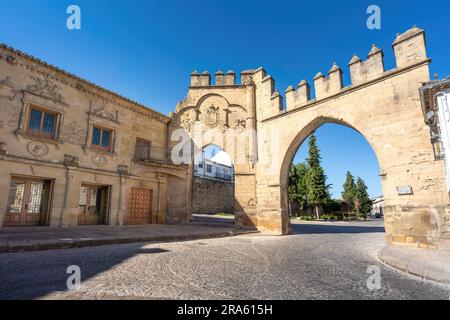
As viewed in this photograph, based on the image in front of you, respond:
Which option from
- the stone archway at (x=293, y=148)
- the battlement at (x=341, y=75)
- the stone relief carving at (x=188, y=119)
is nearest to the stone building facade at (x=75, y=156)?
the stone relief carving at (x=188, y=119)

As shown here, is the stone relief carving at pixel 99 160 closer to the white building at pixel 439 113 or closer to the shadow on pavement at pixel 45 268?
the shadow on pavement at pixel 45 268

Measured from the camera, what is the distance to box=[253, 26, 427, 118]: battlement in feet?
27.5

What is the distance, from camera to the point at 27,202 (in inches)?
395

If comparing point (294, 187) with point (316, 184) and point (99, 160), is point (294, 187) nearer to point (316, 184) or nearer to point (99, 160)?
point (316, 184)

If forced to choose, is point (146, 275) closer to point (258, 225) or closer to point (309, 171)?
point (258, 225)

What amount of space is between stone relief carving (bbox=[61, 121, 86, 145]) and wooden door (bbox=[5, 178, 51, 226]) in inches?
79.1

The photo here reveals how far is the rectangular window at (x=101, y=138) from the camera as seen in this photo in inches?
476

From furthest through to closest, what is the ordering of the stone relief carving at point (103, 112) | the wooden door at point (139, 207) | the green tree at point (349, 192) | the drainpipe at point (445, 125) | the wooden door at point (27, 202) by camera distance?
the green tree at point (349, 192)
the wooden door at point (139, 207)
the stone relief carving at point (103, 112)
the wooden door at point (27, 202)
the drainpipe at point (445, 125)

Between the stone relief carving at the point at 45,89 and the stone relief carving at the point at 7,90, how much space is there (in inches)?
18.8

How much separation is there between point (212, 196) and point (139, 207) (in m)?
18.4

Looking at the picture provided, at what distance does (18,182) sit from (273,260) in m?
10.6

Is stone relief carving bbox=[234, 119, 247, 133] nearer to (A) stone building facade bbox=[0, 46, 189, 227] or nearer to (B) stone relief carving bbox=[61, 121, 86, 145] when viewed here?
(A) stone building facade bbox=[0, 46, 189, 227]

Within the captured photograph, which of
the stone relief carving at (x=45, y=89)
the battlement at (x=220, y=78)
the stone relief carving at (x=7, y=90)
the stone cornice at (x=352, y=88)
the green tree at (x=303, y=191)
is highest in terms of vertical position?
the battlement at (x=220, y=78)

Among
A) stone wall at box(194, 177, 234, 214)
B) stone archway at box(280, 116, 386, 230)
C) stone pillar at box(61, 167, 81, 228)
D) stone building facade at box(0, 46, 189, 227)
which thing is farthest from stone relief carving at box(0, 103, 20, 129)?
stone wall at box(194, 177, 234, 214)
